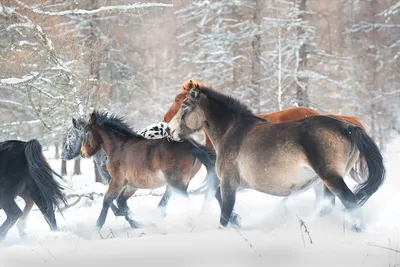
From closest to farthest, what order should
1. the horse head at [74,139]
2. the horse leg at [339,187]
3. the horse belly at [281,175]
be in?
the horse leg at [339,187] < the horse belly at [281,175] < the horse head at [74,139]

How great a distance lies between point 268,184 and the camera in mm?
5852

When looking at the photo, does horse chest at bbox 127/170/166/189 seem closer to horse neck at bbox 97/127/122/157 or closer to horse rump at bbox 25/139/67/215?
horse neck at bbox 97/127/122/157

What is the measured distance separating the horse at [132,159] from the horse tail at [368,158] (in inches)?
101

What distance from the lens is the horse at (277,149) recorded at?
17.6ft

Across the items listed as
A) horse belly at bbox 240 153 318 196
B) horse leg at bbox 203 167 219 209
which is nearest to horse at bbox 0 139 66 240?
horse leg at bbox 203 167 219 209

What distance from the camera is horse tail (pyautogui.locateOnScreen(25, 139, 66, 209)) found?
23.3ft

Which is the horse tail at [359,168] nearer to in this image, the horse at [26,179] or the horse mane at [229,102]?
the horse mane at [229,102]

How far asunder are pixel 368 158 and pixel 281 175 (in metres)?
1.02

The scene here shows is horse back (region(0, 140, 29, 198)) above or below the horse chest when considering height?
above

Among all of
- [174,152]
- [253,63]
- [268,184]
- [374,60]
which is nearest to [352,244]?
[268,184]

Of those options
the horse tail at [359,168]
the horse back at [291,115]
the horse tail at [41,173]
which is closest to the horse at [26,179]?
the horse tail at [41,173]

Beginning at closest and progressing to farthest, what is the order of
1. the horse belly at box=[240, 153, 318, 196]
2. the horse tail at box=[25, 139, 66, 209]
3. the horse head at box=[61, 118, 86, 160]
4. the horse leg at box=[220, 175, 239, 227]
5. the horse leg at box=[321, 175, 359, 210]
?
the horse leg at box=[321, 175, 359, 210] → the horse belly at box=[240, 153, 318, 196] → the horse leg at box=[220, 175, 239, 227] → the horse tail at box=[25, 139, 66, 209] → the horse head at box=[61, 118, 86, 160]

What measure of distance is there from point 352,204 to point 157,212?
414cm

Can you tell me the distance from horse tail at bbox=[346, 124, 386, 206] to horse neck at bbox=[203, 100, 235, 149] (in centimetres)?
176
